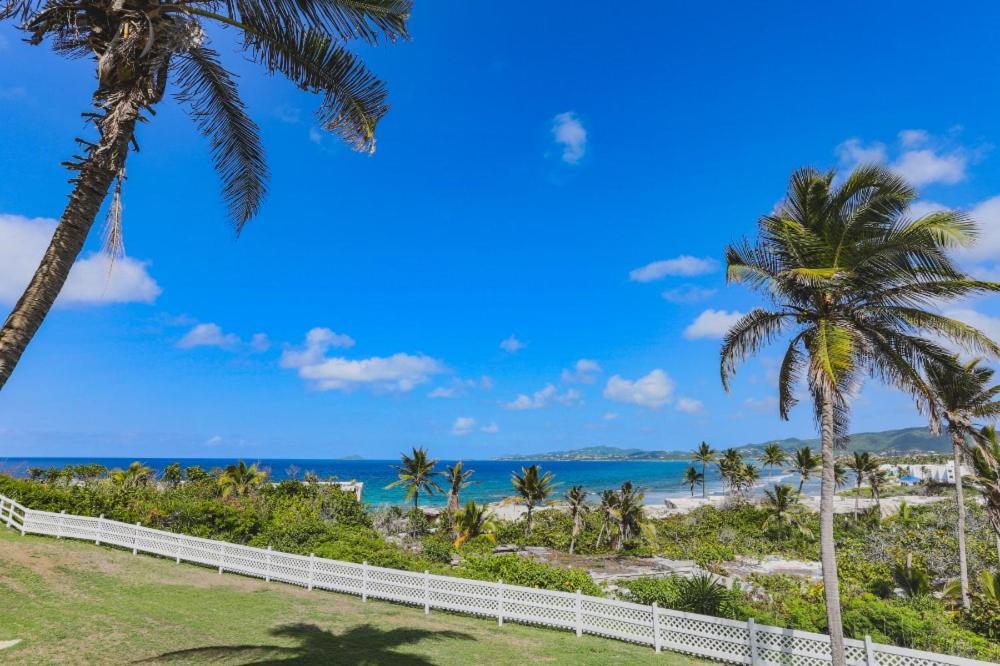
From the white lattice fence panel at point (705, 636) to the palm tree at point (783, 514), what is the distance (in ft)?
102

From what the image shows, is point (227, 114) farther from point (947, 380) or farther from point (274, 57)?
point (947, 380)

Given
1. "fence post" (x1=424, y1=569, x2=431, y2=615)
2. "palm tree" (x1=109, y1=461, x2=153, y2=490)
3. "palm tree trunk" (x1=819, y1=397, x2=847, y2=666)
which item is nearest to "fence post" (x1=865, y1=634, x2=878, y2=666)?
"palm tree trunk" (x1=819, y1=397, x2=847, y2=666)

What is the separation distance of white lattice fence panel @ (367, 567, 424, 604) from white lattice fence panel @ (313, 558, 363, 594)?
440 mm

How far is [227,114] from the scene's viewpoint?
6918mm

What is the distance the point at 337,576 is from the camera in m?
15.7

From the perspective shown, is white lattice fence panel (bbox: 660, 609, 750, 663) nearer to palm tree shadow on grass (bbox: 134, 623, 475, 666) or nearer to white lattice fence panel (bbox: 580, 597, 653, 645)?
white lattice fence panel (bbox: 580, 597, 653, 645)

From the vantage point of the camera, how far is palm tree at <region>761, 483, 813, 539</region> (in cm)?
3916

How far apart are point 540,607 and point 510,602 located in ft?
2.69

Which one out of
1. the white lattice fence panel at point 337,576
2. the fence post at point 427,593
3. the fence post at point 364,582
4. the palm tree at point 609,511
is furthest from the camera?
the palm tree at point 609,511

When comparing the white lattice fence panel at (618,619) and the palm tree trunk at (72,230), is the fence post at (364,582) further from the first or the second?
the palm tree trunk at (72,230)

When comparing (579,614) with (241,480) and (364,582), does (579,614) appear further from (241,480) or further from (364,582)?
(241,480)

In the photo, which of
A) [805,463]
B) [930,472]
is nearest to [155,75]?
[805,463]

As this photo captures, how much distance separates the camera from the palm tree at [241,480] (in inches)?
1244

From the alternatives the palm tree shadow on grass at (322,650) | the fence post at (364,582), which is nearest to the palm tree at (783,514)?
the fence post at (364,582)
